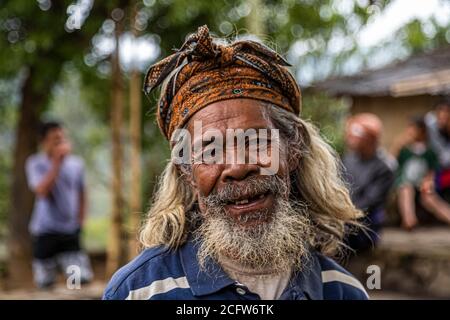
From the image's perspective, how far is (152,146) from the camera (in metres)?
9.38

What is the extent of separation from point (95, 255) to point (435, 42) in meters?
9.01

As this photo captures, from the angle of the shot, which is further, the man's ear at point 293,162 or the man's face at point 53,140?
the man's face at point 53,140

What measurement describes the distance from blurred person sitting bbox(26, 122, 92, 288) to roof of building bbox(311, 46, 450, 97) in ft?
16.2

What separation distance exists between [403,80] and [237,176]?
7890 millimetres

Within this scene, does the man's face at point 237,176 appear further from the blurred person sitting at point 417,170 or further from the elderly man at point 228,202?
the blurred person sitting at point 417,170

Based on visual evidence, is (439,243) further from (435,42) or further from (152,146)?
(435,42)

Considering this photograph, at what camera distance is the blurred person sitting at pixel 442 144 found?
6883 mm

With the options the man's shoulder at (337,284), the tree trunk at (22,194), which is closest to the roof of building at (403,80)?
the tree trunk at (22,194)

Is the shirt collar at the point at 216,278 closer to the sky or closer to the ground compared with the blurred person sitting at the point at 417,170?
closer to the ground

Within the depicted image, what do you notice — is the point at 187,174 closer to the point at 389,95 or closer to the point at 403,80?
the point at 403,80

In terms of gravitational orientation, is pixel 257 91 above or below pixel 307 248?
above

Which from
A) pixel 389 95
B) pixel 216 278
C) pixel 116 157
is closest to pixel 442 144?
pixel 389 95

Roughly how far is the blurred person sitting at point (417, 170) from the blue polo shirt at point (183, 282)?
17.4 feet
